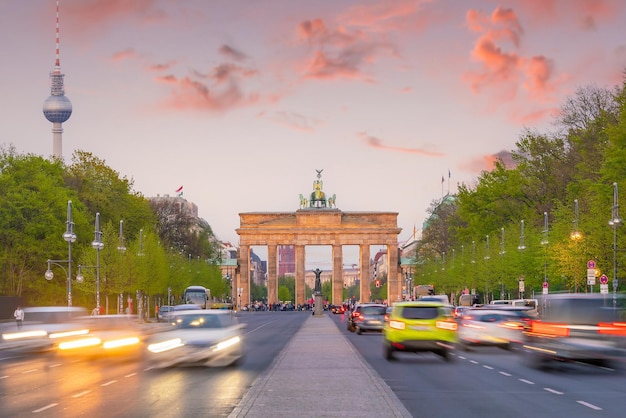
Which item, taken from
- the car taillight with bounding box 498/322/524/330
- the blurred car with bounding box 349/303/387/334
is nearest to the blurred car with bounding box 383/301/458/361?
the car taillight with bounding box 498/322/524/330

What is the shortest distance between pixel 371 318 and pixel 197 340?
105 ft

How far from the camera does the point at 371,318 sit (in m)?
59.9

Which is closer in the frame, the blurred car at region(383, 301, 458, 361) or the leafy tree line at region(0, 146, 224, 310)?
the blurred car at region(383, 301, 458, 361)

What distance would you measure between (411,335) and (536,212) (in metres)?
70.0

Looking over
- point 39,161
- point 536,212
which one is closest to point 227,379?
point 39,161

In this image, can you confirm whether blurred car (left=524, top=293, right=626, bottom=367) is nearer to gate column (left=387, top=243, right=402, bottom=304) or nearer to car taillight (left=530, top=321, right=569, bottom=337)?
car taillight (left=530, top=321, right=569, bottom=337)

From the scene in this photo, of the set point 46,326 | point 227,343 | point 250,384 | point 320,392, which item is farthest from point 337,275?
point 320,392

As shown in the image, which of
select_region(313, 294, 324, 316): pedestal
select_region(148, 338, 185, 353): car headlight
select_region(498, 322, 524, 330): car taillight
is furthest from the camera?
select_region(313, 294, 324, 316): pedestal

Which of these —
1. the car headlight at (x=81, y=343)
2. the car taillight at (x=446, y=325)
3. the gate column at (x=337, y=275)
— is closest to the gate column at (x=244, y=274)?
the gate column at (x=337, y=275)

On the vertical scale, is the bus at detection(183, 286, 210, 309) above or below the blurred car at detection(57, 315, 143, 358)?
above

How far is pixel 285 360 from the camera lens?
112ft

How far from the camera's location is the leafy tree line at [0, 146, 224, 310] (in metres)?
85.1

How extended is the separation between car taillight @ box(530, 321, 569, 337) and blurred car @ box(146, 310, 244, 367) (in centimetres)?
802

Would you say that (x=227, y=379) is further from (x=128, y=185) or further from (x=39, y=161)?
(x=128, y=185)
